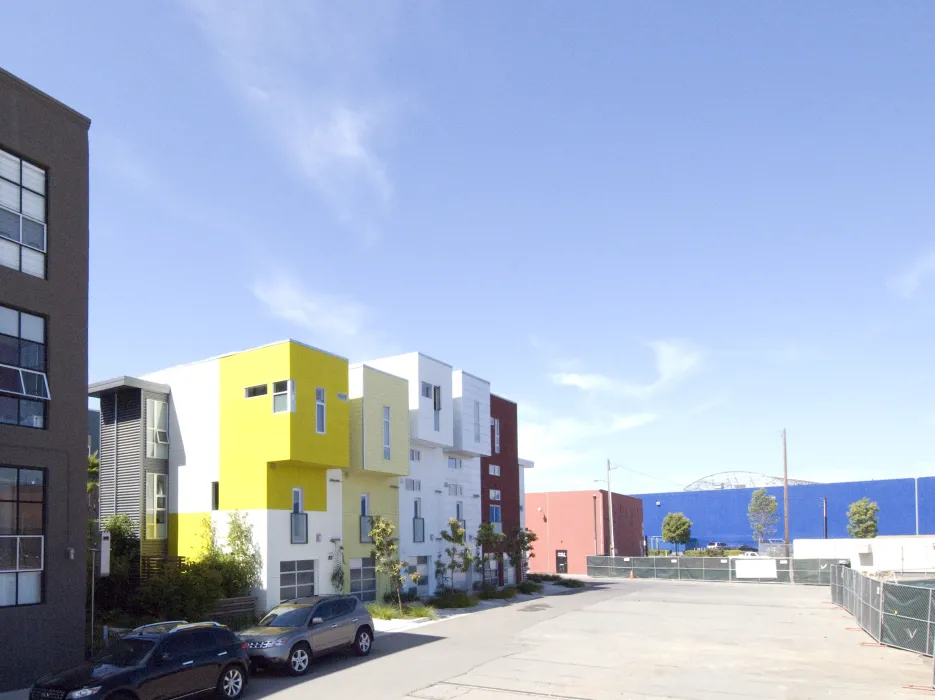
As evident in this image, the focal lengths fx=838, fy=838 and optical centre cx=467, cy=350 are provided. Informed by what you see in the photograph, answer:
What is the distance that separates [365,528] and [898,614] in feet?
65.9

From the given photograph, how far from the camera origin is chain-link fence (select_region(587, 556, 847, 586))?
50906mm

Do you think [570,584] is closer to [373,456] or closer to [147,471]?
[373,456]

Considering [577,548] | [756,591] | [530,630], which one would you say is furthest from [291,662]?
[577,548]

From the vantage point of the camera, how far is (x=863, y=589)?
27.9m

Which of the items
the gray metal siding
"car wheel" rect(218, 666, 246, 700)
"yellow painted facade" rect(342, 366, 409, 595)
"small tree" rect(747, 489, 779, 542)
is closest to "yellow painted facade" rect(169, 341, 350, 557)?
the gray metal siding

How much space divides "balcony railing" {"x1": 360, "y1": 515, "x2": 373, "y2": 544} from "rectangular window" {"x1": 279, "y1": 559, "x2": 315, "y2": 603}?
327 centimetres

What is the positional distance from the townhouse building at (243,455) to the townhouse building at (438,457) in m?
6.25

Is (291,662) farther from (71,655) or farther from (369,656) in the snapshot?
(71,655)

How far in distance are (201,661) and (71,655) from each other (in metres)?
4.86

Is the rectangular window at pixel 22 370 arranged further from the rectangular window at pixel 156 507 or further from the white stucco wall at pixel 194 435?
the rectangular window at pixel 156 507

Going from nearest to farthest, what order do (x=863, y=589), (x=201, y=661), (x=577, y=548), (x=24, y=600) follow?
→ (x=201, y=661) → (x=24, y=600) → (x=863, y=589) → (x=577, y=548)

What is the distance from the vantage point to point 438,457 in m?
42.2

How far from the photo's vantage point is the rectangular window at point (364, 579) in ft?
112

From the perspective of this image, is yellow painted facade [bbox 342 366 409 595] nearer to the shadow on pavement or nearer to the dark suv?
the shadow on pavement
